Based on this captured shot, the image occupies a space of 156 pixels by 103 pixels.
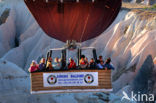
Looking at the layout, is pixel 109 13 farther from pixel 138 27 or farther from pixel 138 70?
pixel 138 27

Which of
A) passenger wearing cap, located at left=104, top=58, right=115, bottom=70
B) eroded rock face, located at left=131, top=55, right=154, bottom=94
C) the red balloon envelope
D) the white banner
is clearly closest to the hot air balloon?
the red balloon envelope

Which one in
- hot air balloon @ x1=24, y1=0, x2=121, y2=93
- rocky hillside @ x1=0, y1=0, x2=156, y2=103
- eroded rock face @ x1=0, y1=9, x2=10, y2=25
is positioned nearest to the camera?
hot air balloon @ x1=24, y1=0, x2=121, y2=93

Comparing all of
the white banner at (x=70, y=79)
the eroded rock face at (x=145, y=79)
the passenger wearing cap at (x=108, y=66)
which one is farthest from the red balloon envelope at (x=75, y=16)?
the eroded rock face at (x=145, y=79)

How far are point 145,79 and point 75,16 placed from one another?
734cm

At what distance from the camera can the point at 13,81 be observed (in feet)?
73.0

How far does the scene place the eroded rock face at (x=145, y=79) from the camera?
21406 millimetres

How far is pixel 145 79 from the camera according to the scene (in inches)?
847

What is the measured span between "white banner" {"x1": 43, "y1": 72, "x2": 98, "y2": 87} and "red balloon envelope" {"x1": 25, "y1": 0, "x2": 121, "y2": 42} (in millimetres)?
3397

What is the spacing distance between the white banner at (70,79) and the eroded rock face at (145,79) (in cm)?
880

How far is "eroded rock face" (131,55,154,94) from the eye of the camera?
21.4m

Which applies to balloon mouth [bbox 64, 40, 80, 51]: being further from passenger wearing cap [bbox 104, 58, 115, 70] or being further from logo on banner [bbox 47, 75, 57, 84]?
passenger wearing cap [bbox 104, 58, 115, 70]

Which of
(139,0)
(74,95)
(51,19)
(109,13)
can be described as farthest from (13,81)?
(139,0)

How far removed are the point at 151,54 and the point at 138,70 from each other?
4.44ft

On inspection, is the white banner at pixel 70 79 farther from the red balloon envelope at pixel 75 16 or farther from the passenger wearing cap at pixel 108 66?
the red balloon envelope at pixel 75 16
